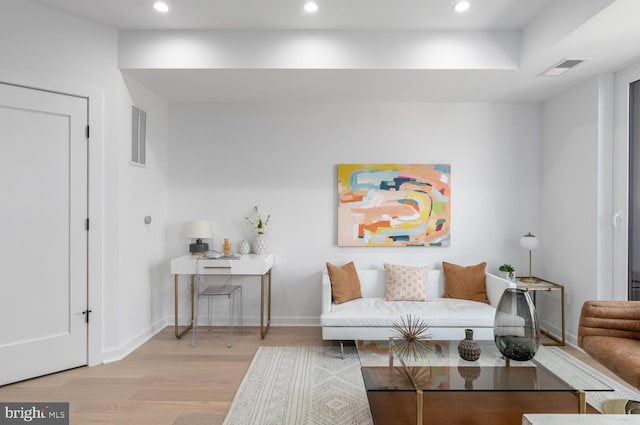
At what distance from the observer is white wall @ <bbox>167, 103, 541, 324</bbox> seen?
13.9ft

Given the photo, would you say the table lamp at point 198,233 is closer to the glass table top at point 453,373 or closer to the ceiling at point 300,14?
the ceiling at point 300,14

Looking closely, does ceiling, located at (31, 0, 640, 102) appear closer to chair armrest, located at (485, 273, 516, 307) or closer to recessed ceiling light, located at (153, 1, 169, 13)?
recessed ceiling light, located at (153, 1, 169, 13)

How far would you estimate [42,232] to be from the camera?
2898mm

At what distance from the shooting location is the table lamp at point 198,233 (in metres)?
3.97

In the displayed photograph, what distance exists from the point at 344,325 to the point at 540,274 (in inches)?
95.0

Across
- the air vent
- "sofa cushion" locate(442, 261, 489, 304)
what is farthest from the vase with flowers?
the air vent

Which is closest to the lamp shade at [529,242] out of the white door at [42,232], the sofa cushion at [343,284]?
the sofa cushion at [343,284]

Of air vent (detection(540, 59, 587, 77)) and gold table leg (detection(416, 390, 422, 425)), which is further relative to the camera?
air vent (detection(540, 59, 587, 77))

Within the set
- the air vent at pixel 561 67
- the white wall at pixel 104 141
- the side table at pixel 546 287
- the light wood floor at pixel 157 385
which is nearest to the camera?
the light wood floor at pixel 157 385

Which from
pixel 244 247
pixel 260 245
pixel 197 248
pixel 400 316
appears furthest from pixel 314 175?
pixel 400 316

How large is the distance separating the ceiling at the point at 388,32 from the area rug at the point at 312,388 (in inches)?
90.9

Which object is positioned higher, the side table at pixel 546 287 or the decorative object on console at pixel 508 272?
the decorative object on console at pixel 508 272

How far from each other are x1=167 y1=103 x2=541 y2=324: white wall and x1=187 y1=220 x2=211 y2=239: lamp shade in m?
0.24

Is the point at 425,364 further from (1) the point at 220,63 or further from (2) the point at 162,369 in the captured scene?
(1) the point at 220,63
